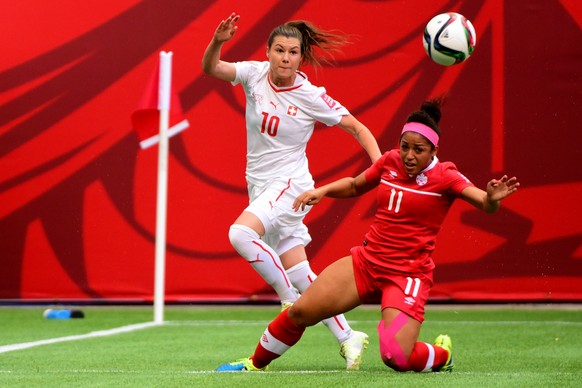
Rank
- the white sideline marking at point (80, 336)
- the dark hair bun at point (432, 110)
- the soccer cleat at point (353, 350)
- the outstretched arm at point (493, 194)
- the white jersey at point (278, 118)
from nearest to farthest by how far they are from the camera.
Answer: the outstretched arm at point (493, 194), the dark hair bun at point (432, 110), the soccer cleat at point (353, 350), the white jersey at point (278, 118), the white sideline marking at point (80, 336)

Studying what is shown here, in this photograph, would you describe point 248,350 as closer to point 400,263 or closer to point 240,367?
point 240,367

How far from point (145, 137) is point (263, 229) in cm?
382

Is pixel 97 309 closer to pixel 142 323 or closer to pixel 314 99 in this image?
pixel 142 323

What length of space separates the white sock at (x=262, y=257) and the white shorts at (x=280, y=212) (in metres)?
0.18

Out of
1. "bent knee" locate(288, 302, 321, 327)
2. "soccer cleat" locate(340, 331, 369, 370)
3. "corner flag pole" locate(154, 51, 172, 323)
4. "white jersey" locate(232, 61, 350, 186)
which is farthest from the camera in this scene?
"corner flag pole" locate(154, 51, 172, 323)

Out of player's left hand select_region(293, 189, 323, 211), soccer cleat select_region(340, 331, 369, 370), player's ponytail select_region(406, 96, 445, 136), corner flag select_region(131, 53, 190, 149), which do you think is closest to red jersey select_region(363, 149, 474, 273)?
player's ponytail select_region(406, 96, 445, 136)

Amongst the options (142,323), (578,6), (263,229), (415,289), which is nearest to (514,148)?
(578,6)

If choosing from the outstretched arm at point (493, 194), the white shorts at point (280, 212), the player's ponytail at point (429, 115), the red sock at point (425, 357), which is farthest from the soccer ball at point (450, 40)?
the red sock at point (425, 357)

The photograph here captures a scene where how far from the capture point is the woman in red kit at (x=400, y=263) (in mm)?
6164

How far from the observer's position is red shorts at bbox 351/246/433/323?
20.3 ft

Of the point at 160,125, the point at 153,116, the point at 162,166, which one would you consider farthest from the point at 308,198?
the point at 153,116

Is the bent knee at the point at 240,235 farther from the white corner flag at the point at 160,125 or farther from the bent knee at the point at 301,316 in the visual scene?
the white corner flag at the point at 160,125

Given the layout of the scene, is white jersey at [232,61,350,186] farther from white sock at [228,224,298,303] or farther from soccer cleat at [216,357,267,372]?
soccer cleat at [216,357,267,372]

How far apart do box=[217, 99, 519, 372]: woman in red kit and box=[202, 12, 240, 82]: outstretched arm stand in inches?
54.5
